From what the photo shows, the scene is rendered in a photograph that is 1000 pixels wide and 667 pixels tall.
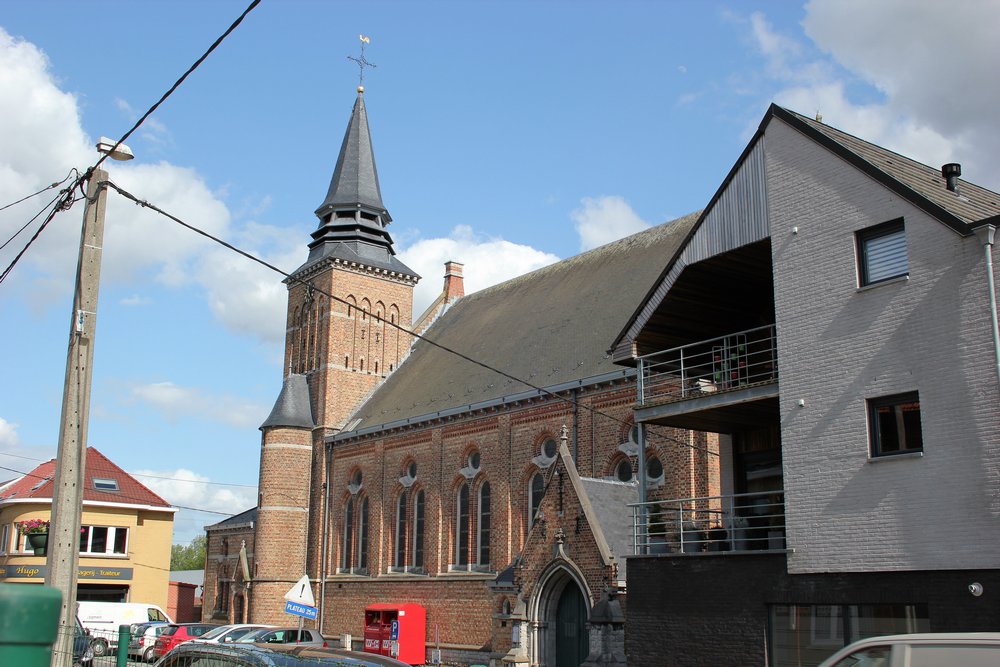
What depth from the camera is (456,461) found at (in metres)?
36.1

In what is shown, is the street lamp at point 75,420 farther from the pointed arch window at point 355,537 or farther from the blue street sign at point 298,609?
the pointed arch window at point 355,537

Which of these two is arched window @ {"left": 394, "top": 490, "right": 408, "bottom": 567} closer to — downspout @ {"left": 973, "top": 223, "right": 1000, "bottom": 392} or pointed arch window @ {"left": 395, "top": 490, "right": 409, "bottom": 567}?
Answer: pointed arch window @ {"left": 395, "top": 490, "right": 409, "bottom": 567}

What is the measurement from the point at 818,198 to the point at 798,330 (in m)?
2.12

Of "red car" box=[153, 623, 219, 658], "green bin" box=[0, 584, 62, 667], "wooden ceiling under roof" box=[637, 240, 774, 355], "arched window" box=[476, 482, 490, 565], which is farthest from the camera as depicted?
"arched window" box=[476, 482, 490, 565]

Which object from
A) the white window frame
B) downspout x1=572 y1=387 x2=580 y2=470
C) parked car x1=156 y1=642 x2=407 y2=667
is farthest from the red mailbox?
parked car x1=156 y1=642 x2=407 y2=667

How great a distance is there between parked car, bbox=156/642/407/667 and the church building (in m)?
11.0

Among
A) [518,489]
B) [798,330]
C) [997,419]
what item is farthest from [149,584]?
[997,419]

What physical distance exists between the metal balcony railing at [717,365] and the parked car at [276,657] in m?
10.5

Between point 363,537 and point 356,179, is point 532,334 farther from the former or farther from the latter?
point 356,179

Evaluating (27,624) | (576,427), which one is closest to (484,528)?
(576,427)

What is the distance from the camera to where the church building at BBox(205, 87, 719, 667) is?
23109 mm

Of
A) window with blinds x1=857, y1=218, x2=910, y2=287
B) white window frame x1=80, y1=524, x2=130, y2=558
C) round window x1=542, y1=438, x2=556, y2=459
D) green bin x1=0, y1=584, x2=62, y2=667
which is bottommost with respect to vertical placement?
green bin x1=0, y1=584, x2=62, y2=667

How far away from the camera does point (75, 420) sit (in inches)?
458

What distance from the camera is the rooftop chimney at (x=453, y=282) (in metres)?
48.6
